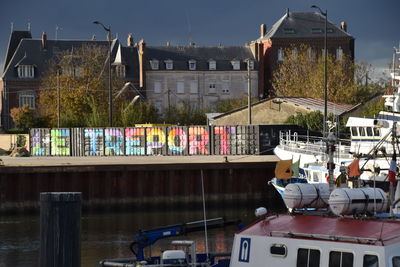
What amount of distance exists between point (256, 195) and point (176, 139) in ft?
65.5

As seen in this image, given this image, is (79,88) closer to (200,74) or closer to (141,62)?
(141,62)

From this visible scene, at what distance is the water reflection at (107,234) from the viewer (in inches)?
1510

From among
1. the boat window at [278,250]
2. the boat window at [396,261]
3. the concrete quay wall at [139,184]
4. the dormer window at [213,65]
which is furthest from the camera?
the dormer window at [213,65]

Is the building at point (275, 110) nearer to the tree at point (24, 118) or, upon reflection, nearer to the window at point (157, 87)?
the tree at point (24, 118)

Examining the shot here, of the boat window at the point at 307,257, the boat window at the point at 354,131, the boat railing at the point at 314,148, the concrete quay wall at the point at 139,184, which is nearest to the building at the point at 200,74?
the boat railing at the point at 314,148

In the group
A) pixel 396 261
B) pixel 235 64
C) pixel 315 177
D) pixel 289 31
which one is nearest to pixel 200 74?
pixel 235 64

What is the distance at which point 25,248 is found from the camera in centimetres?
4109

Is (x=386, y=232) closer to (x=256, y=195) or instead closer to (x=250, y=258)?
(x=250, y=258)

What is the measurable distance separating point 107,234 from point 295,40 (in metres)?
89.1

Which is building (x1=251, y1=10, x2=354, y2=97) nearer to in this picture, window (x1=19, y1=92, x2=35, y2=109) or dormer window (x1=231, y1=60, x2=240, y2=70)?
dormer window (x1=231, y1=60, x2=240, y2=70)

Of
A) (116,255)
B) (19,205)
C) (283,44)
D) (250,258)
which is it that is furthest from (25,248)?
(283,44)

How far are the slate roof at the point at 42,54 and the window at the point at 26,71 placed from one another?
18.1 inches

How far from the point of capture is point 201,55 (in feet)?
429

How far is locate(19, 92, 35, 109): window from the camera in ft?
410
